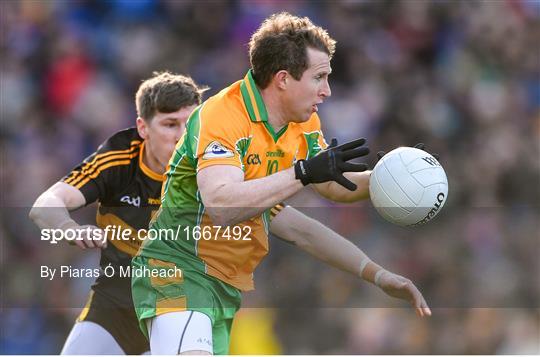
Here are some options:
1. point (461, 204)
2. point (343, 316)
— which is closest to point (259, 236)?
point (343, 316)

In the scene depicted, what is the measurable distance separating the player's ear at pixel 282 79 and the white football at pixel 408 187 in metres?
0.66

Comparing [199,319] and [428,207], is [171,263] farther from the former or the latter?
[428,207]

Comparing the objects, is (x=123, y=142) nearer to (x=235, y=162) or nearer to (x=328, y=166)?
(x=235, y=162)

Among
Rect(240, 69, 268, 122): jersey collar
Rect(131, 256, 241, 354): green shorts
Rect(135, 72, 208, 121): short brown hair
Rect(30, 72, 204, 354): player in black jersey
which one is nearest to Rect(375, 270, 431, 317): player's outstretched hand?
Rect(131, 256, 241, 354): green shorts

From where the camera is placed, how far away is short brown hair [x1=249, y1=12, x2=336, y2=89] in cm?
514

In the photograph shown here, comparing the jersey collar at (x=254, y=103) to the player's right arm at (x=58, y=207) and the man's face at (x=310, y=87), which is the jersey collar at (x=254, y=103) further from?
the player's right arm at (x=58, y=207)

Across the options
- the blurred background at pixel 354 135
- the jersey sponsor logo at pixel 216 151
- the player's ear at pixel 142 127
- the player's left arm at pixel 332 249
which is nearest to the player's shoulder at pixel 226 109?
the jersey sponsor logo at pixel 216 151

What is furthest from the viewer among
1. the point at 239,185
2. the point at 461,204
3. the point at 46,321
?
the point at 461,204

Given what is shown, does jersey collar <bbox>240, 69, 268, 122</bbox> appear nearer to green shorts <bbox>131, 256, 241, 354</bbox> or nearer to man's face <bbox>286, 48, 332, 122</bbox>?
man's face <bbox>286, 48, 332, 122</bbox>

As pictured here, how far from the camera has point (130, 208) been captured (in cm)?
607

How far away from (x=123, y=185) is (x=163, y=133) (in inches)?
15.3

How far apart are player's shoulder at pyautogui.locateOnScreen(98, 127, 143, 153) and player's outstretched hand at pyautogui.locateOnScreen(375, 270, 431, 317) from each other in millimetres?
1663

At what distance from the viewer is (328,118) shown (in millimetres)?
10742

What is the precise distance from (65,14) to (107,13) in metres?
0.47
